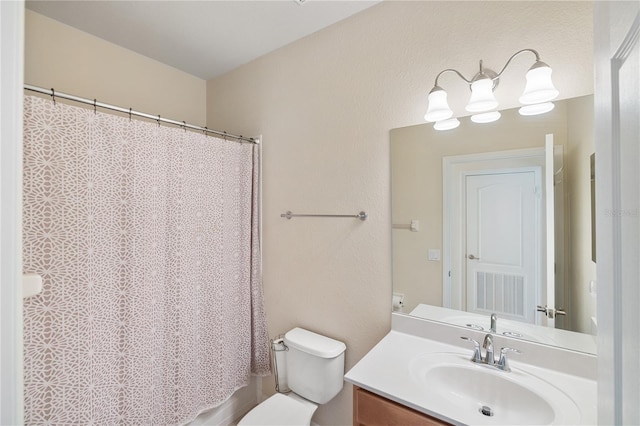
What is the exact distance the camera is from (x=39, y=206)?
3.70 feet

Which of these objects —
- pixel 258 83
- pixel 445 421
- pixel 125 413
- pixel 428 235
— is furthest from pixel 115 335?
pixel 258 83

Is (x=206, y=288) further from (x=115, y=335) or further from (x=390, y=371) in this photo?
(x=390, y=371)

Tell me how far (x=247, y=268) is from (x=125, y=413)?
95 centimetres

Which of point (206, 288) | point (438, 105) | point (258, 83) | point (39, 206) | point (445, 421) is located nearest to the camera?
point (445, 421)

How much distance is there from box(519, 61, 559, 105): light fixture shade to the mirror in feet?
0.24

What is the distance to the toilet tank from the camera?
1597mm

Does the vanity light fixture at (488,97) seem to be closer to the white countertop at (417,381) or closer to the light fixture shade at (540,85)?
the light fixture shade at (540,85)

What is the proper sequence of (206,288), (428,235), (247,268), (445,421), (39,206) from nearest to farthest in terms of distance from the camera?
(445,421), (39,206), (428,235), (206,288), (247,268)

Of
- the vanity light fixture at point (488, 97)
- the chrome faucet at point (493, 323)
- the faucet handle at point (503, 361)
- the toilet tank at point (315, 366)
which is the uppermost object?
the vanity light fixture at point (488, 97)

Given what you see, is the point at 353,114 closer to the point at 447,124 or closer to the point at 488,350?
the point at 447,124

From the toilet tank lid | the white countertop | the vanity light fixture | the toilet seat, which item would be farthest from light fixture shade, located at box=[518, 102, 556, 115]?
the toilet seat

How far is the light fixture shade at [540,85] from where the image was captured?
1080 millimetres

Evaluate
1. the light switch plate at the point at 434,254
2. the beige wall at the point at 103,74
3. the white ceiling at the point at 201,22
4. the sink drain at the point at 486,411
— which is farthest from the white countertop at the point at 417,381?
the beige wall at the point at 103,74

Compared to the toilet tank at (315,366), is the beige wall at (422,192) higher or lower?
higher
